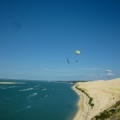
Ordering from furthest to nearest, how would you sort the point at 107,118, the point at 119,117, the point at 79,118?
1. the point at 79,118
2. the point at 107,118
3. the point at 119,117

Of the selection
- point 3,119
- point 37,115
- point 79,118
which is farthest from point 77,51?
point 3,119

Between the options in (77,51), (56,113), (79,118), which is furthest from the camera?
(56,113)

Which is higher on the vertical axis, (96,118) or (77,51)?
(77,51)

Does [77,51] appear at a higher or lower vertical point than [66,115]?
higher

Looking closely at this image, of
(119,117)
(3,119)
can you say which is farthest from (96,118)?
(3,119)

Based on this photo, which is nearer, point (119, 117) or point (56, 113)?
point (119, 117)

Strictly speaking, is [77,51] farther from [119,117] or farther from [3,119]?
[3,119]

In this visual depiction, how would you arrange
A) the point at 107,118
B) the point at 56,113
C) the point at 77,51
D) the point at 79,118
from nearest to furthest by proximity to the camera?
the point at 107,118 < the point at 79,118 < the point at 77,51 < the point at 56,113

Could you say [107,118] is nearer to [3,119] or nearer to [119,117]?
[119,117]

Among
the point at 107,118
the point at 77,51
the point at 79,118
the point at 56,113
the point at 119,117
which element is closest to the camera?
the point at 119,117
